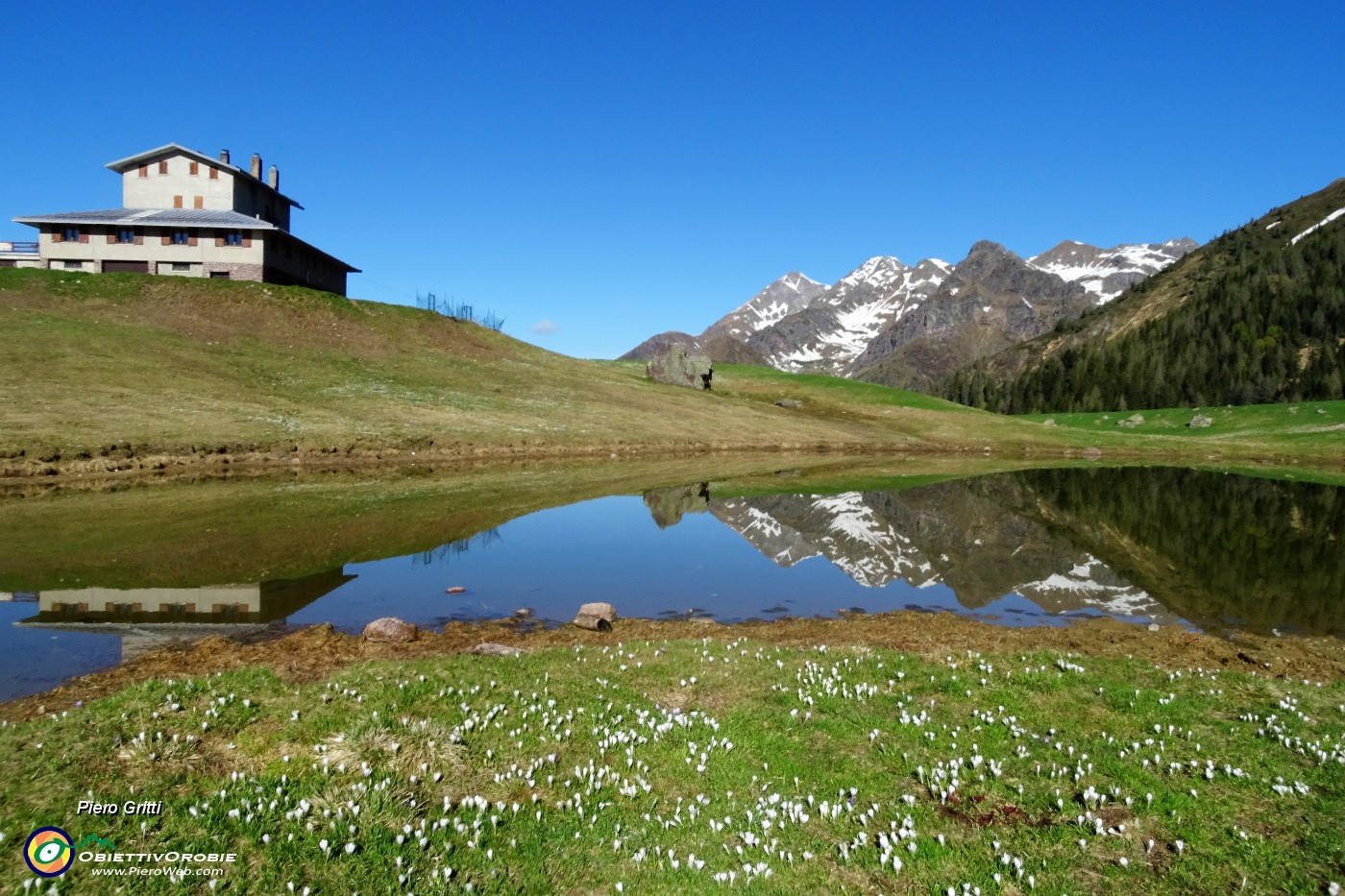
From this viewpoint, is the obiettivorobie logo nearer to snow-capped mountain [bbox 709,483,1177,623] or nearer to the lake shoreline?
snow-capped mountain [bbox 709,483,1177,623]

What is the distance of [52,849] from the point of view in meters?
8.30

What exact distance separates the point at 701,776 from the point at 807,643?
316 inches

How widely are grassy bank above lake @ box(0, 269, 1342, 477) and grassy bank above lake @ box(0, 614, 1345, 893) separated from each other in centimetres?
4582

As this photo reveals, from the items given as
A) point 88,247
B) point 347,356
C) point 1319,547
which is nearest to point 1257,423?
point 1319,547

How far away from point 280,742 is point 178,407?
2293 inches

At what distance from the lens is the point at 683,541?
3384 centimetres

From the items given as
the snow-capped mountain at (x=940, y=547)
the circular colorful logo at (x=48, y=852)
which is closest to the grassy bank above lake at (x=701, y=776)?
the circular colorful logo at (x=48, y=852)

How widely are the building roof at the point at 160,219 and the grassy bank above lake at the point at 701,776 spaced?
302 ft

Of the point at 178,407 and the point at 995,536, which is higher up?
the point at 178,407

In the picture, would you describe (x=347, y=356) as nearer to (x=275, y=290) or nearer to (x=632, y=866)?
(x=275, y=290)

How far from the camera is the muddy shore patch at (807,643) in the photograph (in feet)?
54.2

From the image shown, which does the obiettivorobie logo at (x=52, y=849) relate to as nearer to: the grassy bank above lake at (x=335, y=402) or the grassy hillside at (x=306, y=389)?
the grassy bank above lake at (x=335, y=402)

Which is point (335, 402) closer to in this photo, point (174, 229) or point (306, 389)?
point (306, 389)

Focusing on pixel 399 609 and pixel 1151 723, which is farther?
pixel 399 609
